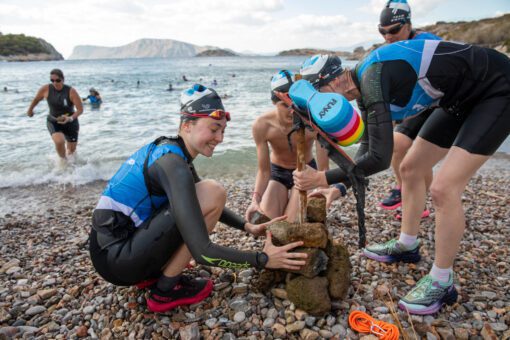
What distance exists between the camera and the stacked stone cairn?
114 inches

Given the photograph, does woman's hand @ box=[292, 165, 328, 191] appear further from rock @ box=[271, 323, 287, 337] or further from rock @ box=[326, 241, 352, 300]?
rock @ box=[271, 323, 287, 337]

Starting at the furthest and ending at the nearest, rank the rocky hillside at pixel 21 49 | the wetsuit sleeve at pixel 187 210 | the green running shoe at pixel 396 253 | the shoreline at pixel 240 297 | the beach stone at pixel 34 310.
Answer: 1. the rocky hillside at pixel 21 49
2. the green running shoe at pixel 396 253
3. the beach stone at pixel 34 310
4. the shoreline at pixel 240 297
5. the wetsuit sleeve at pixel 187 210

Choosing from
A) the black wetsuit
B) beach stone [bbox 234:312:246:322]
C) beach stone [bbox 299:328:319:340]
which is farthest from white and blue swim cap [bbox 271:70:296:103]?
the black wetsuit

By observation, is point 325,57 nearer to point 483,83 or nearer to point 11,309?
point 483,83

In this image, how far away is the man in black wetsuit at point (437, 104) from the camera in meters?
2.71

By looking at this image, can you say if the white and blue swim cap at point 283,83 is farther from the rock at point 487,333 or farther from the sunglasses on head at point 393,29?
the rock at point 487,333

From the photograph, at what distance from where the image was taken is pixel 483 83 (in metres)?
2.86

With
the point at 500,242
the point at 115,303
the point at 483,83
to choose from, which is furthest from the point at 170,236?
the point at 500,242

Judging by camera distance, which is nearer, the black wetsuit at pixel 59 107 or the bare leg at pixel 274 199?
the bare leg at pixel 274 199

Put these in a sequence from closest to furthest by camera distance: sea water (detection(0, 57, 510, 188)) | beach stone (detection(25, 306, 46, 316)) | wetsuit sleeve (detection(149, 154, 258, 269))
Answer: wetsuit sleeve (detection(149, 154, 258, 269)) < beach stone (detection(25, 306, 46, 316)) < sea water (detection(0, 57, 510, 188))

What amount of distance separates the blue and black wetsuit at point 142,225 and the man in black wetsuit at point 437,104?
3.28 feet

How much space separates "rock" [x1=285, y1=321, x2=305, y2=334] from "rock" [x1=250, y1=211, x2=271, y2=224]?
1727mm

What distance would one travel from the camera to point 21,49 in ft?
378

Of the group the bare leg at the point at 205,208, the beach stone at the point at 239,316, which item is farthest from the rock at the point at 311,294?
the bare leg at the point at 205,208
